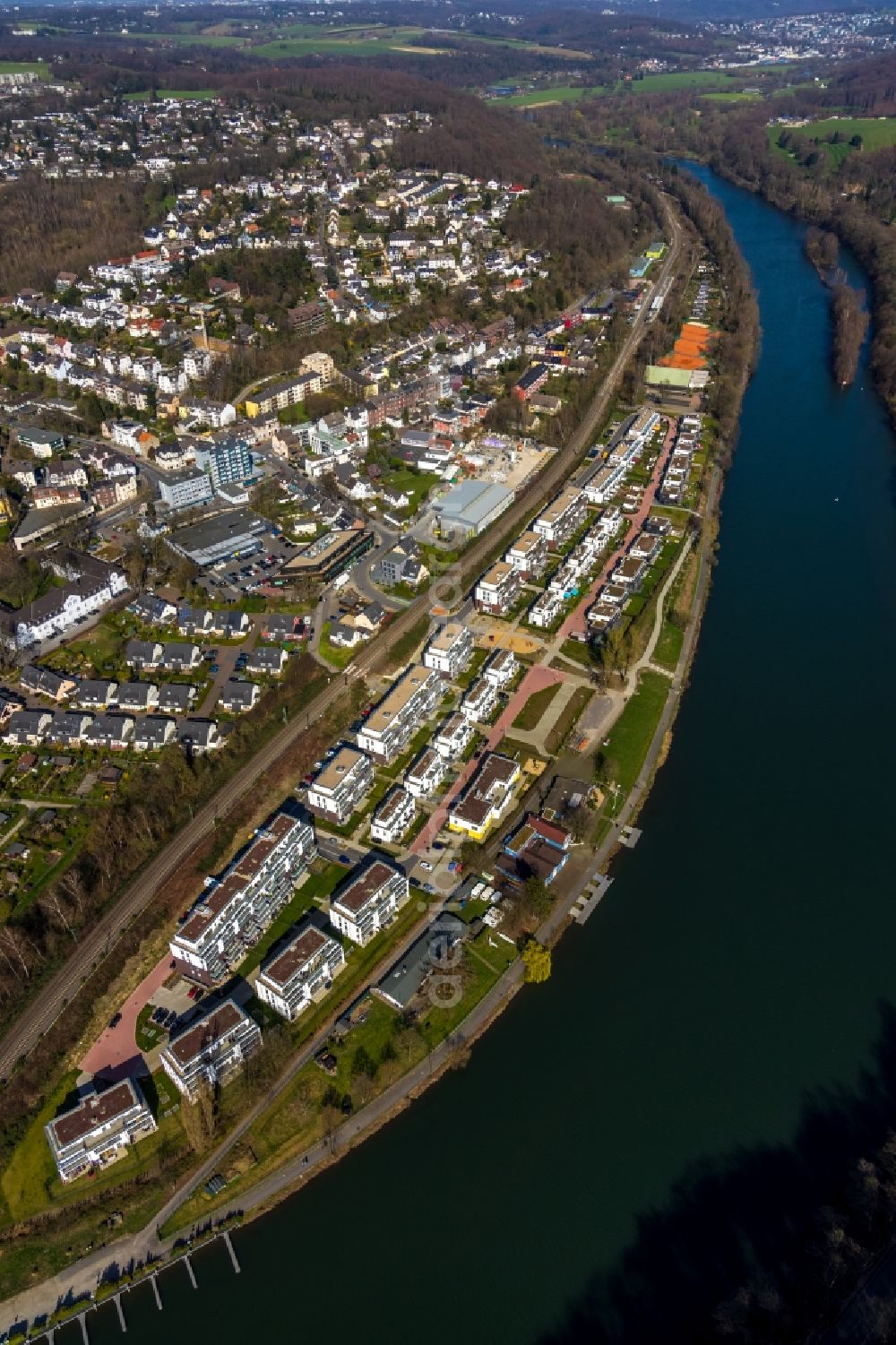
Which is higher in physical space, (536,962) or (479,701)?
(479,701)

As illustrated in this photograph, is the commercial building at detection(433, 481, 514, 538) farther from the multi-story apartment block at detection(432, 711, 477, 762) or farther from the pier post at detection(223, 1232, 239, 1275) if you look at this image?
the pier post at detection(223, 1232, 239, 1275)

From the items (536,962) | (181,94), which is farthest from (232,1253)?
(181,94)

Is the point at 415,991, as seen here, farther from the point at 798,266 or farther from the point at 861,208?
the point at 861,208

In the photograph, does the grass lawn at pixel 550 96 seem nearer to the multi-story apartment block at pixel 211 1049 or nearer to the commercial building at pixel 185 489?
the commercial building at pixel 185 489

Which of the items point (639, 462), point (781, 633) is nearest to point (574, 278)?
point (639, 462)

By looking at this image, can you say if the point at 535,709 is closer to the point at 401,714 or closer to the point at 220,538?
the point at 401,714
